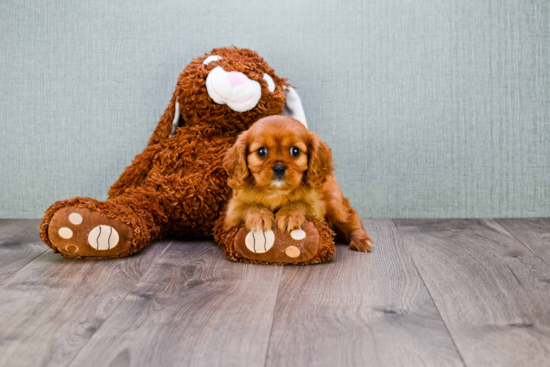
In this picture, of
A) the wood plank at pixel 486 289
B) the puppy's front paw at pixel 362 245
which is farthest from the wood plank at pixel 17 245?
the wood plank at pixel 486 289

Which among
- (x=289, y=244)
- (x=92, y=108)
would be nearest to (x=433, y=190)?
(x=289, y=244)

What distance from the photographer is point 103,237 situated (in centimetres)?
166

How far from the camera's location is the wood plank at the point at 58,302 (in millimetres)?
1038

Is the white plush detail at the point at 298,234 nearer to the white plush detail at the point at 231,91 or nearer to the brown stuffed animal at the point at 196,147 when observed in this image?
the brown stuffed animal at the point at 196,147

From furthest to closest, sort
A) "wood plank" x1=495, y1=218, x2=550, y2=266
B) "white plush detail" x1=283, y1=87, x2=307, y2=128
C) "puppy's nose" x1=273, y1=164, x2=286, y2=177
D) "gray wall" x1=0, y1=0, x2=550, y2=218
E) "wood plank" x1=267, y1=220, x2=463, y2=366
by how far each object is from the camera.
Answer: "gray wall" x1=0, y1=0, x2=550, y2=218 → "white plush detail" x1=283, y1=87, x2=307, y2=128 → "wood plank" x1=495, y1=218, x2=550, y2=266 → "puppy's nose" x1=273, y1=164, x2=286, y2=177 → "wood plank" x1=267, y1=220, x2=463, y2=366

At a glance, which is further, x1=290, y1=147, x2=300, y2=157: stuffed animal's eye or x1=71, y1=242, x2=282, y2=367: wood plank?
x1=290, y1=147, x2=300, y2=157: stuffed animal's eye

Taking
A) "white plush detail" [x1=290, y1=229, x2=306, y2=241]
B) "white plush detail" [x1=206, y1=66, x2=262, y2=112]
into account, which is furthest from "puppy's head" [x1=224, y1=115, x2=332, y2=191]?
"white plush detail" [x1=206, y1=66, x2=262, y2=112]

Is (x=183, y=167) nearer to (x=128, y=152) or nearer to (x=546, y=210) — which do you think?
(x=128, y=152)

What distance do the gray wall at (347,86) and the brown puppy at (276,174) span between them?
686 millimetres

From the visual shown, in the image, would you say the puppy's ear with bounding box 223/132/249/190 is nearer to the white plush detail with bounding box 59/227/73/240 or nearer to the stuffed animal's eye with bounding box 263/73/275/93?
the stuffed animal's eye with bounding box 263/73/275/93

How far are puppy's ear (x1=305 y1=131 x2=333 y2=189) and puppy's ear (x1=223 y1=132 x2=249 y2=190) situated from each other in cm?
20

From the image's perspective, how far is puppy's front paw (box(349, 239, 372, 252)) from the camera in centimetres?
182

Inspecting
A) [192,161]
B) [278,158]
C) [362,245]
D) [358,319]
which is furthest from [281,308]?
[192,161]

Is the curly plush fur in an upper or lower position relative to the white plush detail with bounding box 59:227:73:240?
upper
